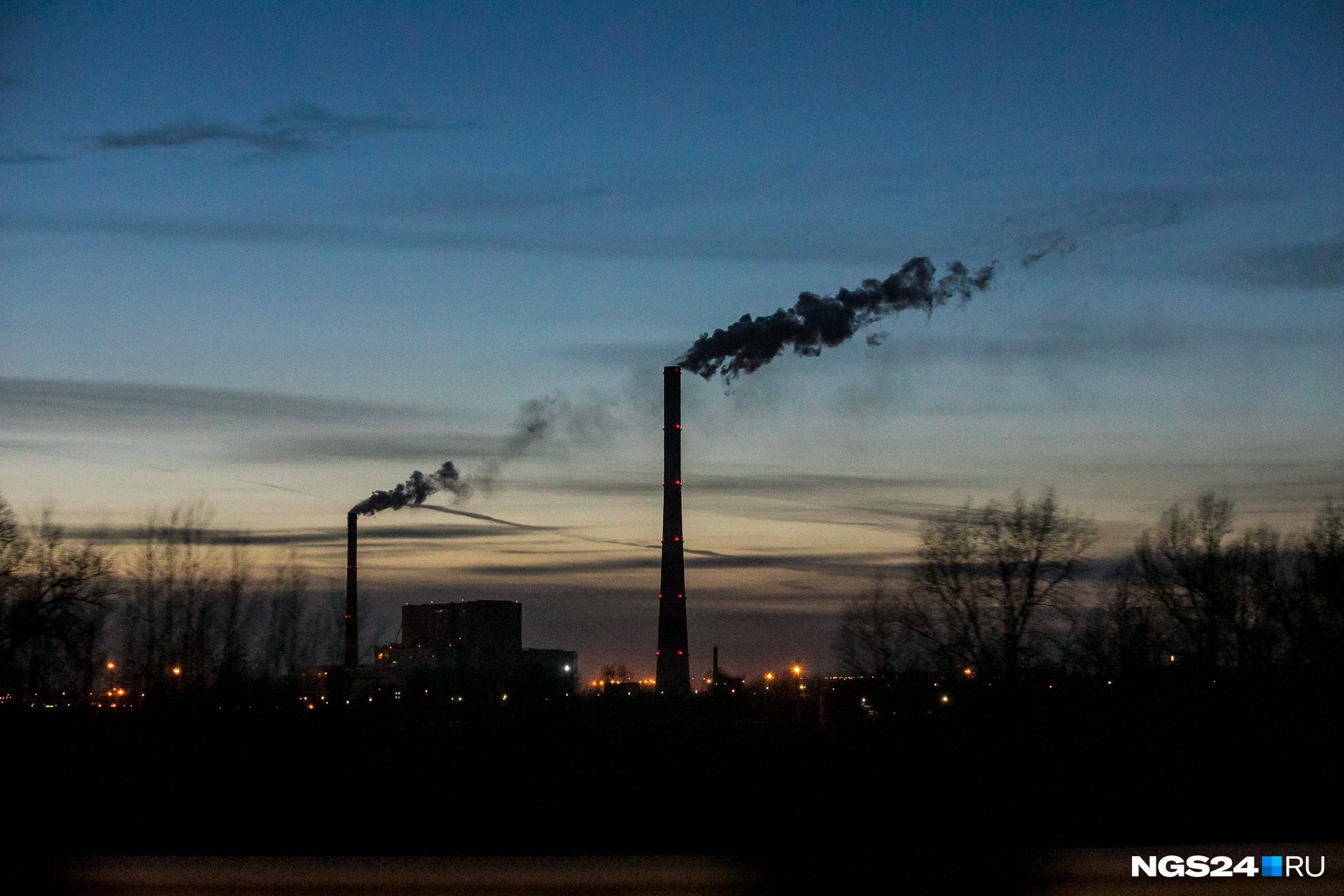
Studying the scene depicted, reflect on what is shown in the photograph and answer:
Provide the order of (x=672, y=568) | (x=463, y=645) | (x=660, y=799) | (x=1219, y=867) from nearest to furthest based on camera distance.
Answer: (x=1219, y=867) → (x=660, y=799) → (x=672, y=568) → (x=463, y=645)

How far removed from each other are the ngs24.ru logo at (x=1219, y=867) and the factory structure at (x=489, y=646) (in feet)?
119

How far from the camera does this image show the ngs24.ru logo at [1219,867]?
8.00 meters

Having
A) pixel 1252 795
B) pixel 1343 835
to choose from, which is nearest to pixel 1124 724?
pixel 1252 795

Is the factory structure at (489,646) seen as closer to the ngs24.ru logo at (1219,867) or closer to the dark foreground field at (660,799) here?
the dark foreground field at (660,799)

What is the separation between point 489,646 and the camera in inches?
2660

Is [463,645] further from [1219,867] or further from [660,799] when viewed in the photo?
[1219,867]

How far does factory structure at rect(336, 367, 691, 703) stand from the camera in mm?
47625

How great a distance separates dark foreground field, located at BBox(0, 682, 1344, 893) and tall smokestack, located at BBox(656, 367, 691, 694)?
892 inches

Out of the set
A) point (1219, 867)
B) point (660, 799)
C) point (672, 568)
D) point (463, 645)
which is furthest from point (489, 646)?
point (1219, 867)

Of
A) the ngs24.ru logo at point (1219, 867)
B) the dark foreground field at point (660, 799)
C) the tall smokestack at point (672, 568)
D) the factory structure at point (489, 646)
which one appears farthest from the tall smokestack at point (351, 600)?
the ngs24.ru logo at point (1219, 867)

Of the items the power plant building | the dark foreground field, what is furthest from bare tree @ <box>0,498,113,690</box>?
the power plant building

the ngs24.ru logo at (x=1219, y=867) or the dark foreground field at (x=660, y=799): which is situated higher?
the ngs24.ru logo at (x=1219, y=867)

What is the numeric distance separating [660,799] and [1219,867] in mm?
9694

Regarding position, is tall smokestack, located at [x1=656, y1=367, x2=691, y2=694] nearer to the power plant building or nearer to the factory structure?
the factory structure
